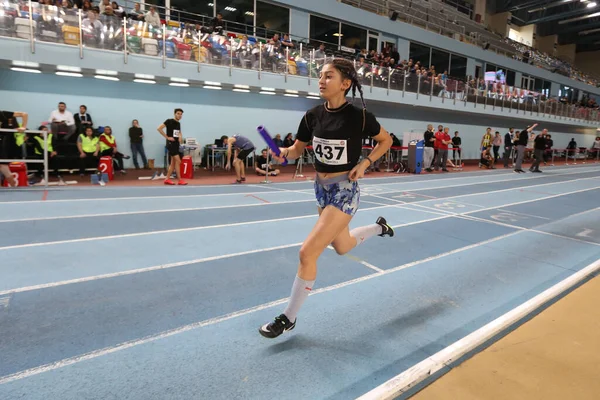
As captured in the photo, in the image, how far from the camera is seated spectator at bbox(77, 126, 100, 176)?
1205 cm

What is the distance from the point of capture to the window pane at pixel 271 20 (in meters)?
18.9

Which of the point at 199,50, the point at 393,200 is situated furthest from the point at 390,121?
the point at 393,200

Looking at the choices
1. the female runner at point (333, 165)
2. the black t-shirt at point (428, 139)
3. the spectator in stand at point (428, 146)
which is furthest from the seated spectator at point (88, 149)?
the black t-shirt at point (428, 139)

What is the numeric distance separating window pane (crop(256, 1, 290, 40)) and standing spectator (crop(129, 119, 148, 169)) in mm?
7558

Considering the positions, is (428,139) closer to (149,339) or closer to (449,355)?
(449,355)

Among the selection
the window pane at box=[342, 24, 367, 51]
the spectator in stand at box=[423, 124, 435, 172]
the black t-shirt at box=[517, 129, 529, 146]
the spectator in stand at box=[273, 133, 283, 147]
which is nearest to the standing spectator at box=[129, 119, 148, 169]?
the spectator in stand at box=[273, 133, 283, 147]

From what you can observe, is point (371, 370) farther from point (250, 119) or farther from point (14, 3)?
point (250, 119)

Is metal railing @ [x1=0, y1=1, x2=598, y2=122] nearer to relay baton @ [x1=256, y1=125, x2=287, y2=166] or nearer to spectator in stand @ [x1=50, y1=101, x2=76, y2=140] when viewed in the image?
spectator in stand @ [x1=50, y1=101, x2=76, y2=140]

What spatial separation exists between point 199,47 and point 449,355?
14000 millimetres

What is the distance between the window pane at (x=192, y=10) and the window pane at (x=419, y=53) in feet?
47.4

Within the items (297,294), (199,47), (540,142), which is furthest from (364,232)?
(540,142)

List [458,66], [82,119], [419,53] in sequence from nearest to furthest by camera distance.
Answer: [82,119] → [419,53] → [458,66]

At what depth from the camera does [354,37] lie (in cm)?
2297

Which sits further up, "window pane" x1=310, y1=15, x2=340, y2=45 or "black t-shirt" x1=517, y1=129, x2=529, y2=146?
"window pane" x1=310, y1=15, x2=340, y2=45
